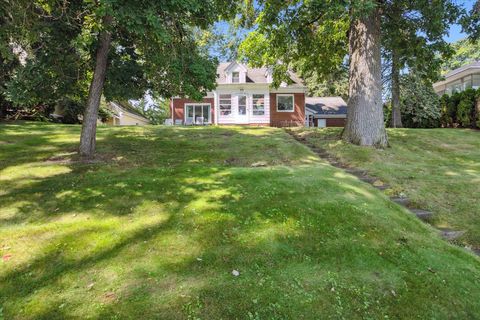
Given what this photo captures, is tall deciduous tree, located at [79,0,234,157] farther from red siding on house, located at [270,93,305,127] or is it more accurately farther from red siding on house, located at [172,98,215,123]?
red siding on house, located at [270,93,305,127]

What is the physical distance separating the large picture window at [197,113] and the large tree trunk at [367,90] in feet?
59.1

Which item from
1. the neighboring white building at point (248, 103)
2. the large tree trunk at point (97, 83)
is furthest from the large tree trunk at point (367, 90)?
the neighboring white building at point (248, 103)

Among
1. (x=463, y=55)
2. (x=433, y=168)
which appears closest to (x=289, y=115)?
(x=433, y=168)

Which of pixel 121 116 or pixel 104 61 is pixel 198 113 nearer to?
pixel 121 116

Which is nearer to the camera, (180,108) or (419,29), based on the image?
(419,29)

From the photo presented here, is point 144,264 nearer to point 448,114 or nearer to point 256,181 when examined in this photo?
point 256,181

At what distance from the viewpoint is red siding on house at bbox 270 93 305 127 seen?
29391 millimetres

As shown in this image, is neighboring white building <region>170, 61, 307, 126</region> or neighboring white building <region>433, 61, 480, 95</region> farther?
neighboring white building <region>170, 61, 307, 126</region>

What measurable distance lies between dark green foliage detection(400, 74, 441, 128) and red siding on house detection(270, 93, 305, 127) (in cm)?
803

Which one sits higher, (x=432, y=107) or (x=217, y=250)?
(x=432, y=107)

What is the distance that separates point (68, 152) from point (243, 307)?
9.07 metres

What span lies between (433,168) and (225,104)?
2039cm

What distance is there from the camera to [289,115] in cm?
2948

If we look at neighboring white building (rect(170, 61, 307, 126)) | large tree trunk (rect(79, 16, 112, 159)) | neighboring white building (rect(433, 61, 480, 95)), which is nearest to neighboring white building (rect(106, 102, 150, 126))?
neighboring white building (rect(170, 61, 307, 126))
